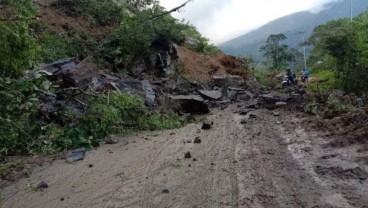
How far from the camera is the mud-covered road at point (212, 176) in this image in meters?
4.40

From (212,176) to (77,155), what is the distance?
2.94 meters

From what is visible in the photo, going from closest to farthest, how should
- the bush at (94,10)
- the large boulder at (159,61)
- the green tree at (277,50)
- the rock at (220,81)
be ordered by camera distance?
the large boulder at (159,61) → the rock at (220,81) → the bush at (94,10) → the green tree at (277,50)

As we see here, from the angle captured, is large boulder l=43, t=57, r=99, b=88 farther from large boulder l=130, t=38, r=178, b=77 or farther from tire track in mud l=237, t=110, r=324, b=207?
large boulder l=130, t=38, r=178, b=77

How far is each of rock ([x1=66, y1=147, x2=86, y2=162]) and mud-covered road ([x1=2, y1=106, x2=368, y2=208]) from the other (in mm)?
133

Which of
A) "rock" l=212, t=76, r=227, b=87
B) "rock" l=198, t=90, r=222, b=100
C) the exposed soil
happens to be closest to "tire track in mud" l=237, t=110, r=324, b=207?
"rock" l=198, t=90, r=222, b=100

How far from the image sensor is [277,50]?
52.2 m

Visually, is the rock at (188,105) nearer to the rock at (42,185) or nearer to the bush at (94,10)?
the rock at (42,185)

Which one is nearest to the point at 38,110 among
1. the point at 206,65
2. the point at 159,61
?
the point at 159,61

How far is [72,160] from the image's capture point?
690cm

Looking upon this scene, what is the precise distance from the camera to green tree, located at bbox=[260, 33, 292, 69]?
5206 centimetres

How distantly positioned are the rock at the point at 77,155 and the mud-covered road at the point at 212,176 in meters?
0.13

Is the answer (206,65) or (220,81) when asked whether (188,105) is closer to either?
(220,81)

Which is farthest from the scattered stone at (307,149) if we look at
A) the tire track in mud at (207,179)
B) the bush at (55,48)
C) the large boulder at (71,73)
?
the bush at (55,48)

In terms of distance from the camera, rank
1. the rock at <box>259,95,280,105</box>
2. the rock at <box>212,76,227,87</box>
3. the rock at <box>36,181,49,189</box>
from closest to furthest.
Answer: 1. the rock at <box>36,181,49,189</box>
2. the rock at <box>259,95,280,105</box>
3. the rock at <box>212,76,227,87</box>
